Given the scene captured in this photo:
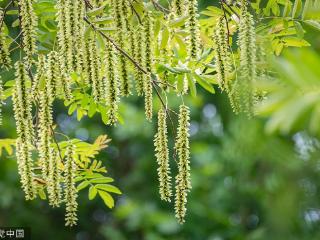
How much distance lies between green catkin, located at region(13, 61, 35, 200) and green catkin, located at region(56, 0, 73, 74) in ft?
0.56


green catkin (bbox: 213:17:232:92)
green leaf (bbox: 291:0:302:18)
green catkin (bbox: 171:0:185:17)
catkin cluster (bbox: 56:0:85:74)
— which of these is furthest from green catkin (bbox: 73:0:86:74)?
green leaf (bbox: 291:0:302:18)

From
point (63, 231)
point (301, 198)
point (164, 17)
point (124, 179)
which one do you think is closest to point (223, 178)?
point (124, 179)

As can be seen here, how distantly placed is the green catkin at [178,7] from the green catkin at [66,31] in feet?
1.41

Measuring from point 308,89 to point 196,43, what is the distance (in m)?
1.43

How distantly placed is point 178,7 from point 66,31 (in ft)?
1.55

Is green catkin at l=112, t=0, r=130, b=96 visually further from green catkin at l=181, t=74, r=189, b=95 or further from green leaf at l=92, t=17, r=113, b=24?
green catkin at l=181, t=74, r=189, b=95

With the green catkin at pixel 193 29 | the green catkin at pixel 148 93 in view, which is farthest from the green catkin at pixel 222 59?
the green catkin at pixel 148 93

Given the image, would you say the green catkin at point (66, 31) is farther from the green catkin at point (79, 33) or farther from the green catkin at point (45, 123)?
the green catkin at point (45, 123)

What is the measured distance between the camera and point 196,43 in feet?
8.98

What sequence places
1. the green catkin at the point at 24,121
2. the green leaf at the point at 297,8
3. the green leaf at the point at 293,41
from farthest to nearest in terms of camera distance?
the green leaf at the point at 293,41 → the green leaf at the point at 297,8 → the green catkin at the point at 24,121

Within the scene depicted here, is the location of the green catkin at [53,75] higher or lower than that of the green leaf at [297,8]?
lower

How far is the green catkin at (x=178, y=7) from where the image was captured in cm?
288

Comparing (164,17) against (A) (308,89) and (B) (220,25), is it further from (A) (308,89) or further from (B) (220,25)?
(A) (308,89)

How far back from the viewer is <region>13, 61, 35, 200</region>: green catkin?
2780 millimetres
